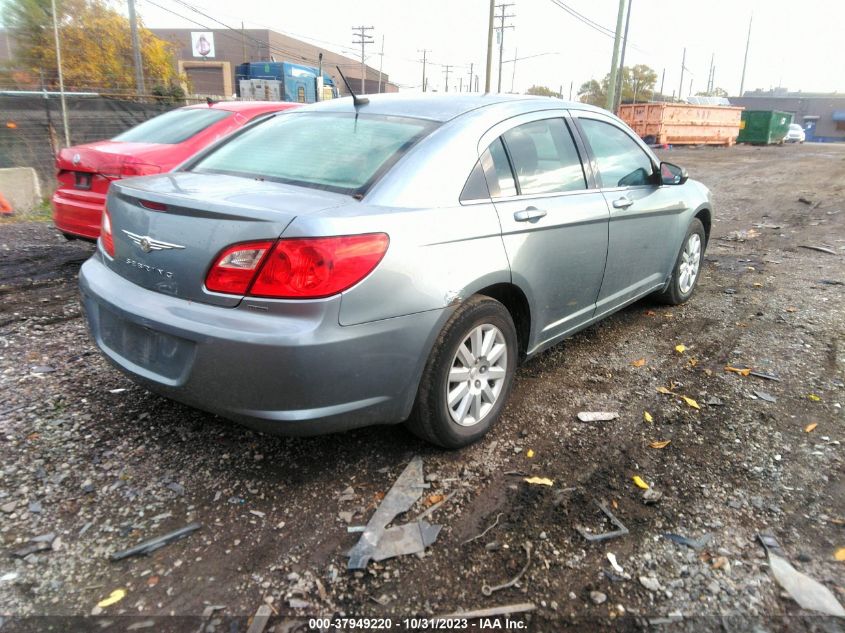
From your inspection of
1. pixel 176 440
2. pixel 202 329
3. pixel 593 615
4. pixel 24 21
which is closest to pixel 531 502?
pixel 593 615

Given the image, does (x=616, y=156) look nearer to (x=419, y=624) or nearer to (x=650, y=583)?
(x=650, y=583)

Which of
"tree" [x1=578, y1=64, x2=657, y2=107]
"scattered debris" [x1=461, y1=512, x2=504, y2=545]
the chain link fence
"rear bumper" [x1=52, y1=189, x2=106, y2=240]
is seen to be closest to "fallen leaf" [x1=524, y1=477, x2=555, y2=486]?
"scattered debris" [x1=461, y1=512, x2=504, y2=545]

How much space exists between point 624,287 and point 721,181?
13424 mm

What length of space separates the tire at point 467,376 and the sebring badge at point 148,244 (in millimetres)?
1203

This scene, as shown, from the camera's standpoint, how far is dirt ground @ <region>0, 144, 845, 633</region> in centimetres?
216

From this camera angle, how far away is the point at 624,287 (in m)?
4.35

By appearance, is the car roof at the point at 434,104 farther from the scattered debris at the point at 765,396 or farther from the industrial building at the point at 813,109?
the industrial building at the point at 813,109

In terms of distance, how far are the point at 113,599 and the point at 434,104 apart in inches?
106

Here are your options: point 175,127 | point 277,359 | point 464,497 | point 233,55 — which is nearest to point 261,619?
point 277,359

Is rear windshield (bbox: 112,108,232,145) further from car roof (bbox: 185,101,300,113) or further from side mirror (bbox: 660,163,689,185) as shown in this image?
side mirror (bbox: 660,163,689,185)

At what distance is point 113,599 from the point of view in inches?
84.4

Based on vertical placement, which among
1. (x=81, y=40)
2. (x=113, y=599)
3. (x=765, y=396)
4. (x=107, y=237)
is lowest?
(x=113, y=599)

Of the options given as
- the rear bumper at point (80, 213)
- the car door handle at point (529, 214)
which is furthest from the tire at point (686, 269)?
the rear bumper at point (80, 213)

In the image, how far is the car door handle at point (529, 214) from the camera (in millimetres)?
3160
